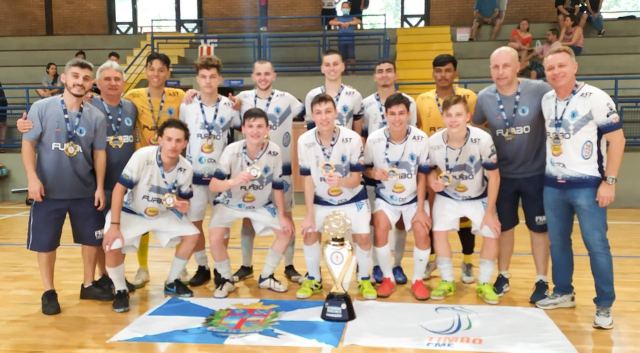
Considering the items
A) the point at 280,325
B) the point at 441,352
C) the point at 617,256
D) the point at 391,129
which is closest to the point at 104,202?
the point at 280,325

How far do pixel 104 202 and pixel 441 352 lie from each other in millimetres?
2702

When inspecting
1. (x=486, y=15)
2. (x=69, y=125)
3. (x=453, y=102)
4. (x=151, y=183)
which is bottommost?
(x=151, y=183)

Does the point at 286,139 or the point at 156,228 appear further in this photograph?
the point at 286,139

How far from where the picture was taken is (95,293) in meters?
4.52

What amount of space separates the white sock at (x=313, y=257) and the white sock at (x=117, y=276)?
1.44 meters

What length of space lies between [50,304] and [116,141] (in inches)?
52.8

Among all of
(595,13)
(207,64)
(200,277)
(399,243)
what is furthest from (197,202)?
(595,13)

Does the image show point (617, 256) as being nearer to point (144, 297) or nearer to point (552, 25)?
point (144, 297)

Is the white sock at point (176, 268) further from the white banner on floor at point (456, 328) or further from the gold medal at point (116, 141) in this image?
the white banner on floor at point (456, 328)

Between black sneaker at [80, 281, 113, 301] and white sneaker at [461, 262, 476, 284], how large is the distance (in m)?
3.01

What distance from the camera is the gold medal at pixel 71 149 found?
4.12 metres

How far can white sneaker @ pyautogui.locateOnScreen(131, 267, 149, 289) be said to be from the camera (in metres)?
4.85

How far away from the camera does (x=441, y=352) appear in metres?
3.39

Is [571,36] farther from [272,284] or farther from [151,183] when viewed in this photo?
[151,183]
